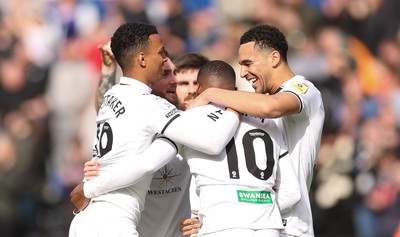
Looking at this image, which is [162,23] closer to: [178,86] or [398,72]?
[398,72]

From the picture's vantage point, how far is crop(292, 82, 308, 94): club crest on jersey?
5.92 m

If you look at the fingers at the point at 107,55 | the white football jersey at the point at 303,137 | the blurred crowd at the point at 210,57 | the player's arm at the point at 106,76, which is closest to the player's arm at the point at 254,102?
the white football jersey at the point at 303,137

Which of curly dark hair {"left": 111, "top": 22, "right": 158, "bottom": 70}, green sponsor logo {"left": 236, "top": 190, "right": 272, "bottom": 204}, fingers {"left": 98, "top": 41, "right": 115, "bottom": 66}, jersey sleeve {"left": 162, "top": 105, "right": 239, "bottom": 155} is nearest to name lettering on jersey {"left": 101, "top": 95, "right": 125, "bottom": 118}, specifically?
curly dark hair {"left": 111, "top": 22, "right": 158, "bottom": 70}

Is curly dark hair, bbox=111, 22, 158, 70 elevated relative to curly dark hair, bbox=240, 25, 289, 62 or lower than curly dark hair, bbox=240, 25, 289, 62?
elevated

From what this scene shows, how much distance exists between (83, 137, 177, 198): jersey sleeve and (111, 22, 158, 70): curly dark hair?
67 centimetres

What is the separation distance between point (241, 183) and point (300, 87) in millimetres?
861

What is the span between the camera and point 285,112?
18.6 ft

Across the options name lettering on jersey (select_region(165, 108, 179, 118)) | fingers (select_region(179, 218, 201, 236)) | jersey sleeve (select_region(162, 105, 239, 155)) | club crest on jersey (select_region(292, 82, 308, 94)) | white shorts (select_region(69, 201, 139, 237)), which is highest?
club crest on jersey (select_region(292, 82, 308, 94))

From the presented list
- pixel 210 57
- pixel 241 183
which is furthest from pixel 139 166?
pixel 210 57

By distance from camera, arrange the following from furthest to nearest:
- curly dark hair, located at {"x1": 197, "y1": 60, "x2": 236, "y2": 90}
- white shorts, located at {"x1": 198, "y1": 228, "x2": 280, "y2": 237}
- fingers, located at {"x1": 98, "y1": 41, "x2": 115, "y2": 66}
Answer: fingers, located at {"x1": 98, "y1": 41, "x2": 115, "y2": 66}, curly dark hair, located at {"x1": 197, "y1": 60, "x2": 236, "y2": 90}, white shorts, located at {"x1": 198, "y1": 228, "x2": 280, "y2": 237}

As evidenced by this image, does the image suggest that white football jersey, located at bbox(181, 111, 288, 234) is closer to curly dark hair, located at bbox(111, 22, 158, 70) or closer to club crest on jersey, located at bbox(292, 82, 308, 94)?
club crest on jersey, located at bbox(292, 82, 308, 94)

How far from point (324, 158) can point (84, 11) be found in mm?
4285

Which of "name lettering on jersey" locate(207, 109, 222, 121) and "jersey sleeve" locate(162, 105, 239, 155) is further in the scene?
"name lettering on jersey" locate(207, 109, 222, 121)

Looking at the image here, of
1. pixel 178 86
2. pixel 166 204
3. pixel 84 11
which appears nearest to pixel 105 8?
pixel 84 11
